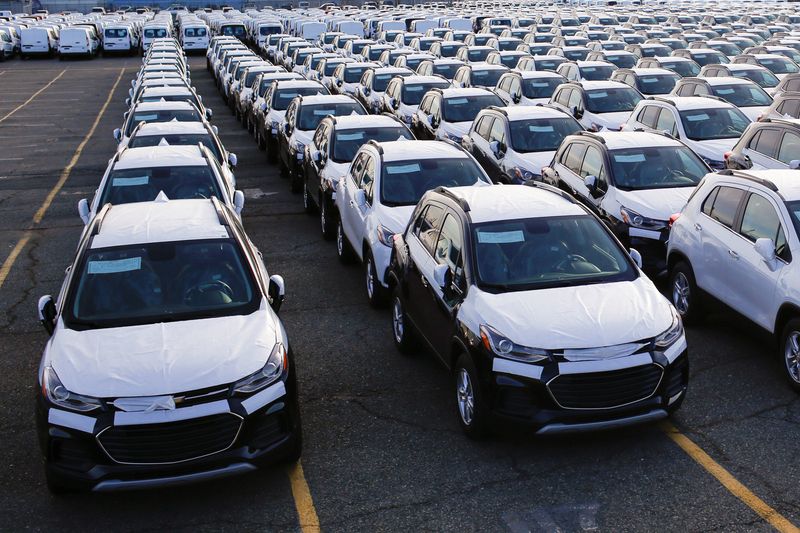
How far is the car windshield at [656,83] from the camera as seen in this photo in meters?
20.6

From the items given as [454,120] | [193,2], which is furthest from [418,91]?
[193,2]

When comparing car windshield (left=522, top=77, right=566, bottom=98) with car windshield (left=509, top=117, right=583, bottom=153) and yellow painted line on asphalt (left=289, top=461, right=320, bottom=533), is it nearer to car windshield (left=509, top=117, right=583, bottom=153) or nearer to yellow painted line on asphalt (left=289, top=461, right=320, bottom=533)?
car windshield (left=509, top=117, right=583, bottom=153)

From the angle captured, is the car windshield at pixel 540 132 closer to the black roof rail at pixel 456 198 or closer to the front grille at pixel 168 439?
the black roof rail at pixel 456 198

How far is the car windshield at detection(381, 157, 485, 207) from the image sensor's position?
11039 millimetres

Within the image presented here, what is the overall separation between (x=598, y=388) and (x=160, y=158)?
7.36 meters

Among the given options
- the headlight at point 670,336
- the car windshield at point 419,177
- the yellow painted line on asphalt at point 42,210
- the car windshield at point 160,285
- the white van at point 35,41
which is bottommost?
the white van at point 35,41

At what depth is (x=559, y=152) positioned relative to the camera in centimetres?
1329

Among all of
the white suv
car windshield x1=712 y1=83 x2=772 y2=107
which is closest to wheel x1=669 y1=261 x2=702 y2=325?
the white suv

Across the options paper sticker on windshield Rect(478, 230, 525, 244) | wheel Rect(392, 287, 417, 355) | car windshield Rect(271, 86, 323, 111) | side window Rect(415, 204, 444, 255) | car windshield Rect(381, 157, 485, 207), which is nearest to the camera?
paper sticker on windshield Rect(478, 230, 525, 244)

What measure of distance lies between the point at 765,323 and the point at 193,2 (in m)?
116

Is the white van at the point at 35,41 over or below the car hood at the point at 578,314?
below

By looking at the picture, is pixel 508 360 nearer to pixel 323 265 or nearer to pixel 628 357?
pixel 628 357

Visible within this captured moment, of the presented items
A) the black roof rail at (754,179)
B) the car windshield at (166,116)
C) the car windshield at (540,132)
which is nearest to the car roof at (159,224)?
the black roof rail at (754,179)

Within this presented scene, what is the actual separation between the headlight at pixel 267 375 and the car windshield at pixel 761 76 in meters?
17.4
